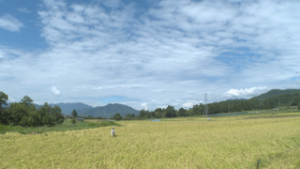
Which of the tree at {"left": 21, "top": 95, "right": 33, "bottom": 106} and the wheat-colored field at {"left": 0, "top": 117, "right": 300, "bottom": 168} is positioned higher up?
the tree at {"left": 21, "top": 95, "right": 33, "bottom": 106}

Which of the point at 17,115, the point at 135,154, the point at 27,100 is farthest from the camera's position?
the point at 27,100

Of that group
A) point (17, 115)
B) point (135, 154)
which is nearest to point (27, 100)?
point (17, 115)

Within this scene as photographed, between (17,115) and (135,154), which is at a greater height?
(17,115)

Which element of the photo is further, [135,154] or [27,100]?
[27,100]

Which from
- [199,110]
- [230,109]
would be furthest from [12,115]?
[230,109]

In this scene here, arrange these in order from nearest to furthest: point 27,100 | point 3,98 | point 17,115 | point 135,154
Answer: point 135,154, point 3,98, point 17,115, point 27,100

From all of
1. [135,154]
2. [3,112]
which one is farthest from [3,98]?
[135,154]

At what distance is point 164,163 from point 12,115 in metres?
36.0

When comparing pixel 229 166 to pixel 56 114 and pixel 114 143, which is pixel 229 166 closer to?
pixel 114 143

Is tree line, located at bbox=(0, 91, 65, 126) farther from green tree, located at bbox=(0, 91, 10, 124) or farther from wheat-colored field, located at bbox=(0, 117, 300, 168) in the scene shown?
wheat-colored field, located at bbox=(0, 117, 300, 168)

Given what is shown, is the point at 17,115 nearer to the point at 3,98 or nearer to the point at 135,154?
the point at 3,98

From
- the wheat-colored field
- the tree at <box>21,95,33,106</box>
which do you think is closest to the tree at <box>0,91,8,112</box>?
the tree at <box>21,95,33,106</box>

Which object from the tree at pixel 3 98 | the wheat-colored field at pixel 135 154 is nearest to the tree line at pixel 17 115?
the tree at pixel 3 98

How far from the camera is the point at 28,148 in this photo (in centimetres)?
792
